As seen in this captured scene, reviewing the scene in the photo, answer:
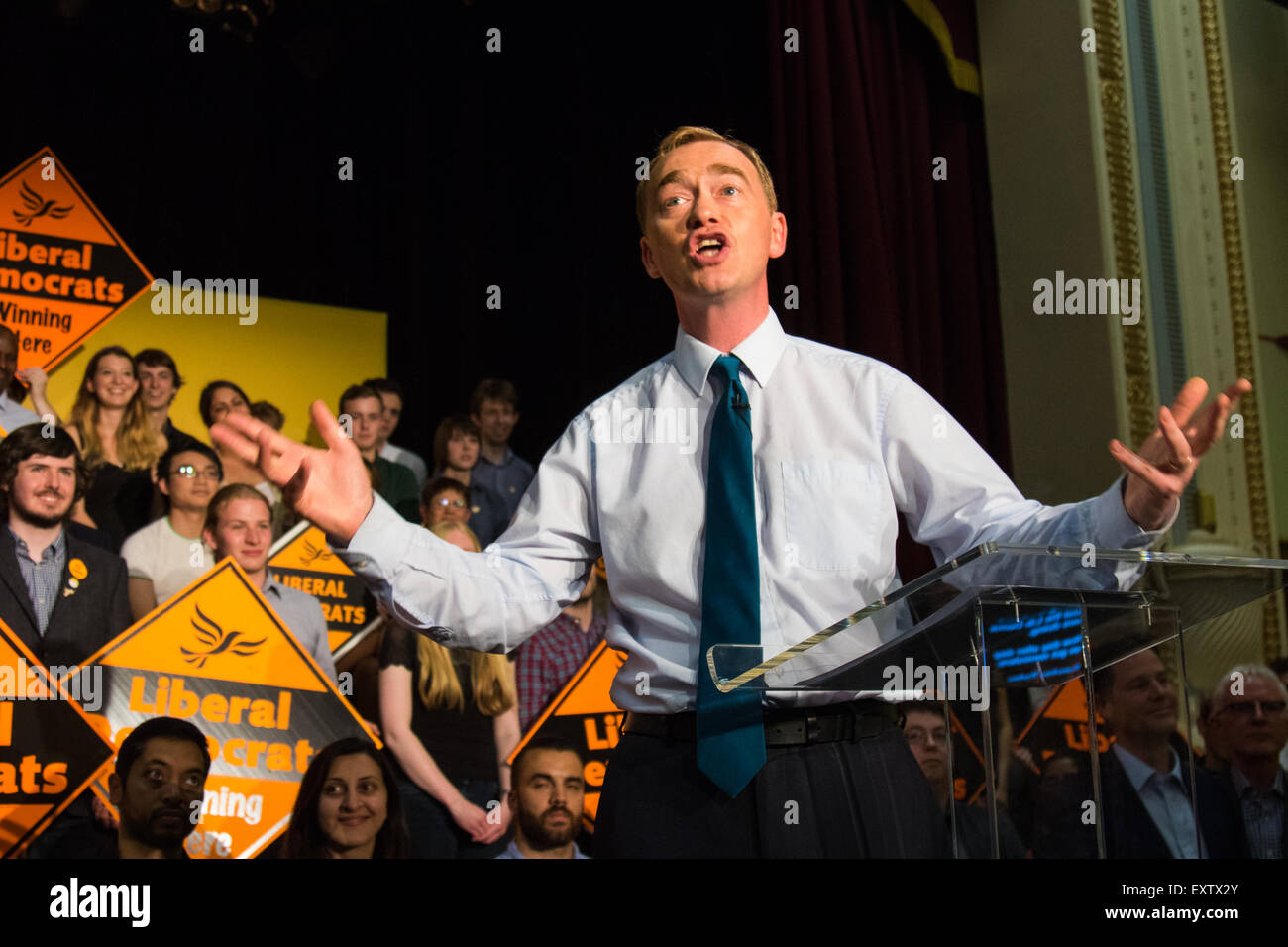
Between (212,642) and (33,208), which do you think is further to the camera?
(33,208)

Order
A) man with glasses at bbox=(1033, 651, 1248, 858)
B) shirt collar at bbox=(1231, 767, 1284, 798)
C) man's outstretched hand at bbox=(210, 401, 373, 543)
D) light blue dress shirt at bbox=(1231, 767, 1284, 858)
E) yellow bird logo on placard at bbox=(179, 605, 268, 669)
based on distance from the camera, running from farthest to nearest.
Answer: yellow bird logo on placard at bbox=(179, 605, 268, 669)
shirt collar at bbox=(1231, 767, 1284, 798)
light blue dress shirt at bbox=(1231, 767, 1284, 858)
man's outstretched hand at bbox=(210, 401, 373, 543)
man with glasses at bbox=(1033, 651, 1248, 858)

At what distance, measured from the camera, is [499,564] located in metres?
1.52

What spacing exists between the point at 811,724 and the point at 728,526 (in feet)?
0.80

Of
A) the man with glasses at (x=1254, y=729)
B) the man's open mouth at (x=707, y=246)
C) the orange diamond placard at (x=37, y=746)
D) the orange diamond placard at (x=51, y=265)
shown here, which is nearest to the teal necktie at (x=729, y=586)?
the man's open mouth at (x=707, y=246)

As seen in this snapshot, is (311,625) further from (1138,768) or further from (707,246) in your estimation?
(1138,768)

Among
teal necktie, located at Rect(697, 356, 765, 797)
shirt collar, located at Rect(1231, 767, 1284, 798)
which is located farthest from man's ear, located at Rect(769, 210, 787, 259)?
shirt collar, located at Rect(1231, 767, 1284, 798)

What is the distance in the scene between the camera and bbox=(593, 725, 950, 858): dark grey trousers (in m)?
1.34

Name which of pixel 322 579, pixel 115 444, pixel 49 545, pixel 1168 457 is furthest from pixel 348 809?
pixel 1168 457

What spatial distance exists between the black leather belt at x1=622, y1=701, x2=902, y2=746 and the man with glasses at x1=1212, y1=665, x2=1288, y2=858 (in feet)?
4.97

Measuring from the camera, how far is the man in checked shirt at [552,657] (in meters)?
3.64

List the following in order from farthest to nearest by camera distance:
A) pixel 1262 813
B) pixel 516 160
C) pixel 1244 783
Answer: pixel 516 160, pixel 1244 783, pixel 1262 813

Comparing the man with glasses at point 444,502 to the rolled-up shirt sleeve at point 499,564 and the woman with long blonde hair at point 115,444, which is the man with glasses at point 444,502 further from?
the rolled-up shirt sleeve at point 499,564

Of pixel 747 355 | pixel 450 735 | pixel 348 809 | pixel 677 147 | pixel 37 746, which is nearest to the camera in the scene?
pixel 747 355

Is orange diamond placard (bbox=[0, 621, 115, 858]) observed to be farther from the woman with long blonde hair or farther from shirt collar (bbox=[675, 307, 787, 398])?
shirt collar (bbox=[675, 307, 787, 398])
